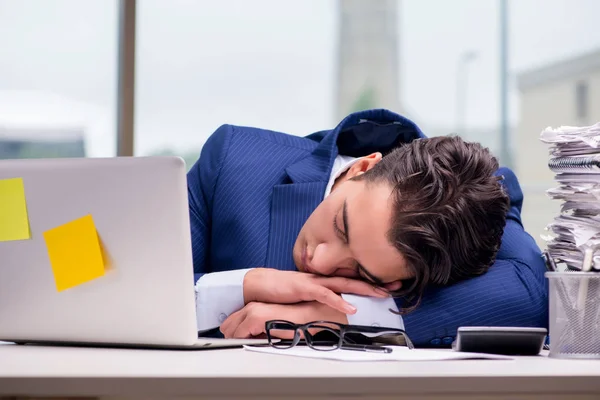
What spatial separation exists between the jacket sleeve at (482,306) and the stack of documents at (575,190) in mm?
79

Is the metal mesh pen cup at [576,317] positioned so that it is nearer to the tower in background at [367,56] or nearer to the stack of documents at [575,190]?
the stack of documents at [575,190]

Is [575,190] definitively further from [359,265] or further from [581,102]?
[581,102]

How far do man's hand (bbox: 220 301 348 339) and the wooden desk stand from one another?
1.84ft

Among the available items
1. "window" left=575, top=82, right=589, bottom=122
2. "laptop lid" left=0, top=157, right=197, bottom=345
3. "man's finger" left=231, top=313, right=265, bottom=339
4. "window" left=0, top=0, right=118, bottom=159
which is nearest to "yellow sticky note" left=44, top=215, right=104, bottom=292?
"laptop lid" left=0, top=157, right=197, bottom=345

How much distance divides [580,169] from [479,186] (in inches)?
6.8

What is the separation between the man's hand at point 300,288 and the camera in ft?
4.55

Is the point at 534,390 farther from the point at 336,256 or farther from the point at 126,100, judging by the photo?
the point at 126,100

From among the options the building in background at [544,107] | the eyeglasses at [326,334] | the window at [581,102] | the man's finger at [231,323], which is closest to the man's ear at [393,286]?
the eyeglasses at [326,334]

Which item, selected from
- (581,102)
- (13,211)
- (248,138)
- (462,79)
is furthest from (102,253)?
(581,102)

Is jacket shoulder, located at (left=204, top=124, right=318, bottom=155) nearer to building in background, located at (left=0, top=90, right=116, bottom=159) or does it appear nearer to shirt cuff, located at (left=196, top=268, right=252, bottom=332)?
shirt cuff, located at (left=196, top=268, right=252, bottom=332)

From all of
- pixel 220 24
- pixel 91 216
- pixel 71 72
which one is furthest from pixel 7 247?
pixel 220 24

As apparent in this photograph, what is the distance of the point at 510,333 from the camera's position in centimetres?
113

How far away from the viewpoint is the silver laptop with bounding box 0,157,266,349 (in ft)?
3.34

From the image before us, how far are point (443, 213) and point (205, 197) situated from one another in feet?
2.17
